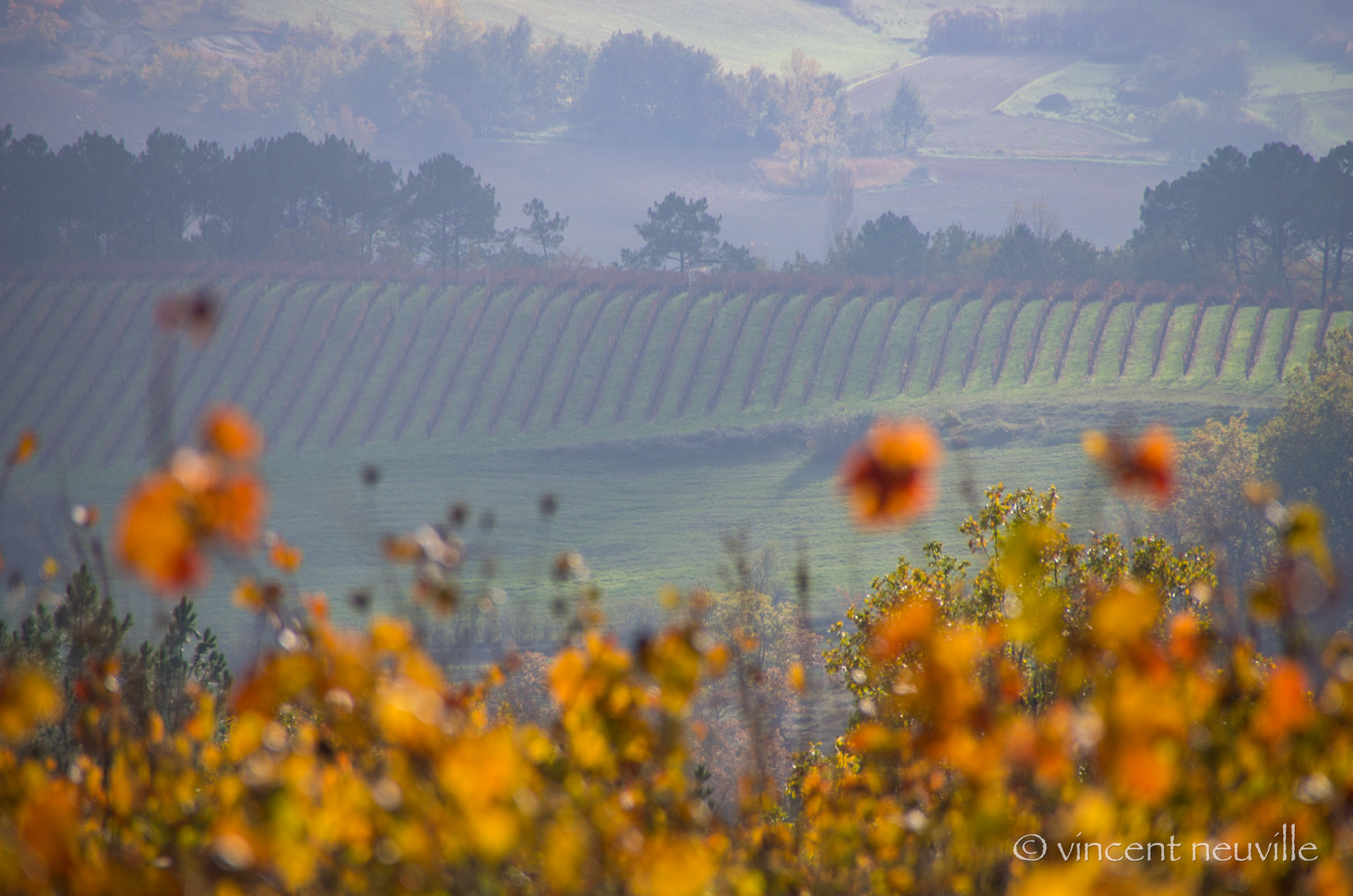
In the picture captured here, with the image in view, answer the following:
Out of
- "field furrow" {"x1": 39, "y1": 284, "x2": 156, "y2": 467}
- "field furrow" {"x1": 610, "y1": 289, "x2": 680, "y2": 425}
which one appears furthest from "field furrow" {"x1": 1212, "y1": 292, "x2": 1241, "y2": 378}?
"field furrow" {"x1": 39, "y1": 284, "x2": 156, "y2": 467}

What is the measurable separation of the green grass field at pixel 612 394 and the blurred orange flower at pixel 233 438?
46.6m

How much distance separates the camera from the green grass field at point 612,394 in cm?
5691

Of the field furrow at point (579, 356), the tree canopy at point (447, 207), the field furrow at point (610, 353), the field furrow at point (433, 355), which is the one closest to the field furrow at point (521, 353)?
the field furrow at point (579, 356)

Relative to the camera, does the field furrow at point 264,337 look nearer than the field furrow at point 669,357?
No

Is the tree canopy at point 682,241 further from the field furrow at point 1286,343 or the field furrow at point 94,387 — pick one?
the field furrow at point 1286,343

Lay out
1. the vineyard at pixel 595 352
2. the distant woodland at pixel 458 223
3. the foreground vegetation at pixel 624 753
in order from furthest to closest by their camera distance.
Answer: the distant woodland at pixel 458 223, the vineyard at pixel 595 352, the foreground vegetation at pixel 624 753

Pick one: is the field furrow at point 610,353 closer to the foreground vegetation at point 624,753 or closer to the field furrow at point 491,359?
the field furrow at point 491,359

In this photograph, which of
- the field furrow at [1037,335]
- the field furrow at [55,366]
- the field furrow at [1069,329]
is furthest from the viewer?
the field furrow at [1037,335]

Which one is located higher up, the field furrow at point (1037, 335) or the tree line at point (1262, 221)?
the tree line at point (1262, 221)

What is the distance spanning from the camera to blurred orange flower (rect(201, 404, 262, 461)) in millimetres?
3006

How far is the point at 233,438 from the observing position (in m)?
3.03

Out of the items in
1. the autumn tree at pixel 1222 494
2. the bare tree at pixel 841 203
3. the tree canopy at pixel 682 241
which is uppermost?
the bare tree at pixel 841 203

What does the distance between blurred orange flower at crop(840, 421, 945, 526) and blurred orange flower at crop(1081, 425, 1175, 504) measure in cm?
79

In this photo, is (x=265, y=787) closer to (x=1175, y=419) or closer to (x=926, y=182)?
(x=1175, y=419)
